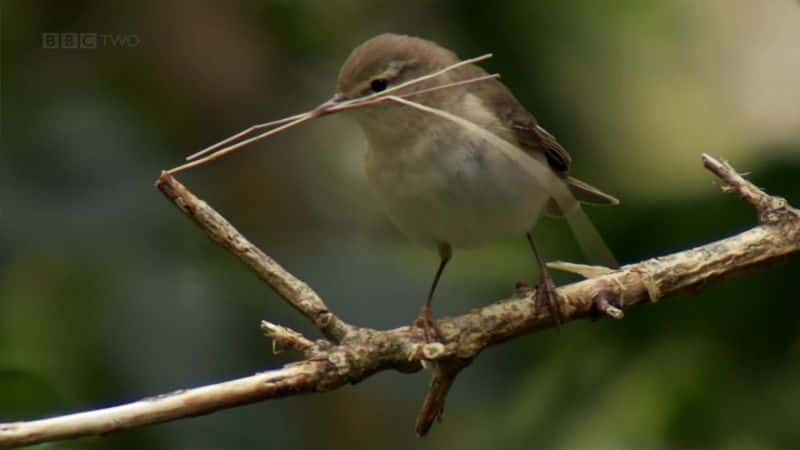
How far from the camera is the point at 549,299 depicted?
2.63m

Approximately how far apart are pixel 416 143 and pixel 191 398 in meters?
1.21

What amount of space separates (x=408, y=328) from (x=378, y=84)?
89 centimetres

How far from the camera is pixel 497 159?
9.71 feet

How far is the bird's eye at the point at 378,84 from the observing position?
311cm

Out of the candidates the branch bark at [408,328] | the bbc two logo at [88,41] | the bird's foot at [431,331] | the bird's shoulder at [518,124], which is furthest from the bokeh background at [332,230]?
the bird's foot at [431,331]

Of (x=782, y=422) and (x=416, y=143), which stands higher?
(x=416, y=143)

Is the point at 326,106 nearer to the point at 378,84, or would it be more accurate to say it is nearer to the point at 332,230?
the point at 378,84

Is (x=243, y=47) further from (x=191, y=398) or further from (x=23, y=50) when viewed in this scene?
(x=191, y=398)

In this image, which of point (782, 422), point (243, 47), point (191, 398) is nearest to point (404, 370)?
point (191, 398)

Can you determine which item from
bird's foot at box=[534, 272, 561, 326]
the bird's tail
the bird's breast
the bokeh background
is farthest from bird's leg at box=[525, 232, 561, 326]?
the bokeh background

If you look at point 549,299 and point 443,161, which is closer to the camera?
point 549,299

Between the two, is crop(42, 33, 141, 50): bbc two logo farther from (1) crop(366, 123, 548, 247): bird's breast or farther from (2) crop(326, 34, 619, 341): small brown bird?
(1) crop(366, 123, 548, 247): bird's breast

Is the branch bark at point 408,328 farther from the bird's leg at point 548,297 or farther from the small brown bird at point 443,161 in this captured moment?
the small brown bird at point 443,161

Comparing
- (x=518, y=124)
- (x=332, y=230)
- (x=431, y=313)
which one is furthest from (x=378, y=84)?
(x=332, y=230)
